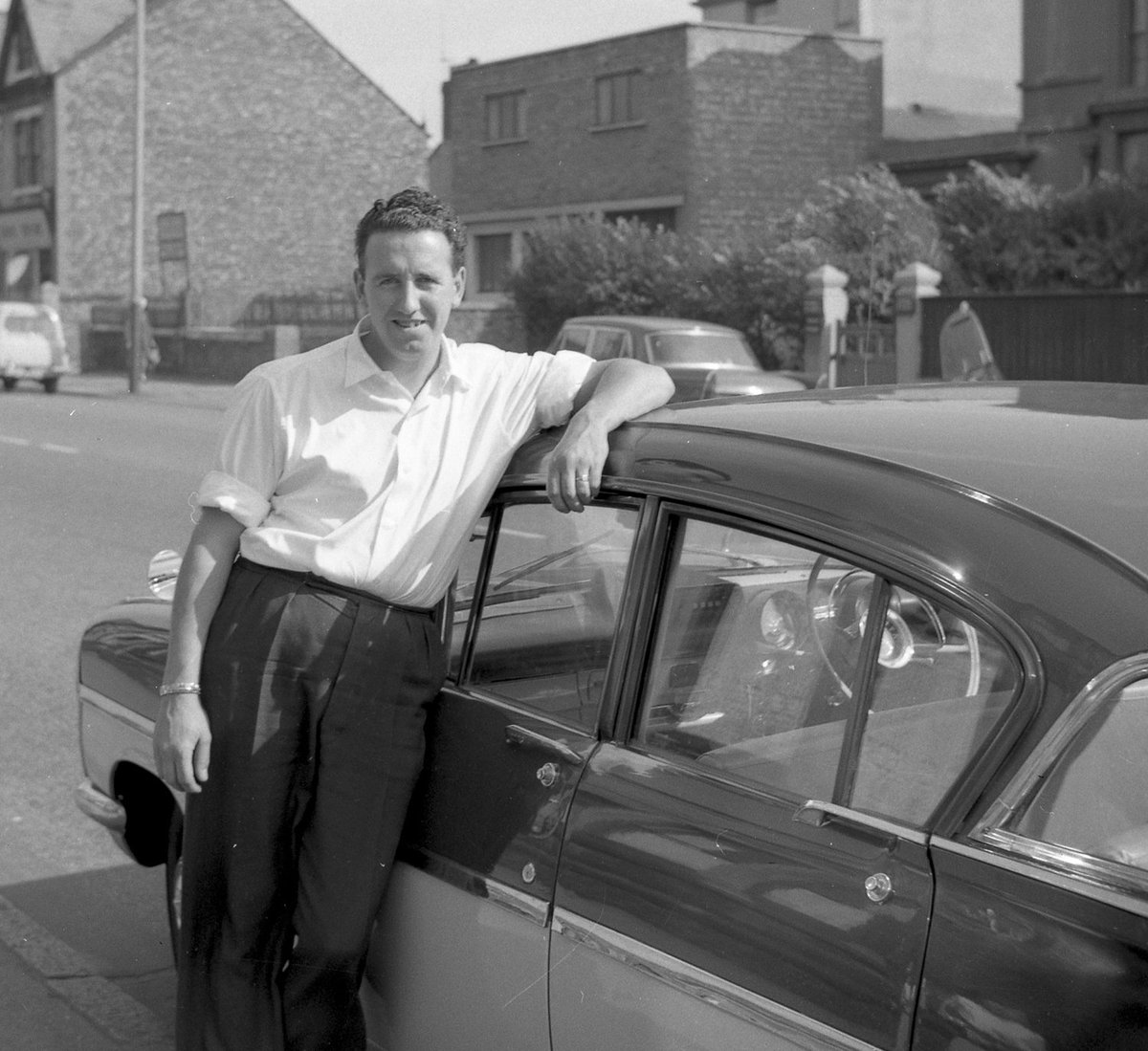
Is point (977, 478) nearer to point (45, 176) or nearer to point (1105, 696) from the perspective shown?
point (1105, 696)

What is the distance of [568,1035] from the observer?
97.6 inches

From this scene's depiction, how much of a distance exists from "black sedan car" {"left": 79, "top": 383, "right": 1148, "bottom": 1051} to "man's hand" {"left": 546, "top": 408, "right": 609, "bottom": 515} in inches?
1.3

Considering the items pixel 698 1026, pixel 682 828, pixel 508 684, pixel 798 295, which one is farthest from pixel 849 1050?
pixel 798 295

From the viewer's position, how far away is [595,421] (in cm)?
273

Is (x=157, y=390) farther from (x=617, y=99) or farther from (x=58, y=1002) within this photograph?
(x=58, y=1002)

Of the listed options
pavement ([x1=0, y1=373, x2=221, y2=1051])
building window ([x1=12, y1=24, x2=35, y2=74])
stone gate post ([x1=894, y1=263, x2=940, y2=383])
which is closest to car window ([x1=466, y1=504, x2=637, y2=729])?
pavement ([x1=0, y1=373, x2=221, y2=1051])

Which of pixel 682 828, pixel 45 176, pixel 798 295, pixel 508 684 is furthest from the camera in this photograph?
pixel 45 176

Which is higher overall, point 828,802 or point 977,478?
point 977,478

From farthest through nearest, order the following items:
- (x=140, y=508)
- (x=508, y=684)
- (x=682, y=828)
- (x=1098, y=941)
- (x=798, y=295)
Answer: (x=798, y=295) → (x=140, y=508) → (x=508, y=684) → (x=682, y=828) → (x=1098, y=941)

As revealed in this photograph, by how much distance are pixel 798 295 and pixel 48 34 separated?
1125 inches

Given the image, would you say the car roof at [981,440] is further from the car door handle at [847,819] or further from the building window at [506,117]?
the building window at [506,117]

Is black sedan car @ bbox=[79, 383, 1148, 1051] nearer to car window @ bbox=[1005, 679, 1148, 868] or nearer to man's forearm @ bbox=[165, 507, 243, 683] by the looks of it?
car window @ bbox=[1005, 679, 1148, 868]

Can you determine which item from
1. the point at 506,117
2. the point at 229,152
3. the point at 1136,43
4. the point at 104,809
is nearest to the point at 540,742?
the point at 104,809

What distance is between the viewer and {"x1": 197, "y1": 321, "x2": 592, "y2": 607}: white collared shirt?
2.88m
